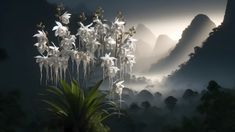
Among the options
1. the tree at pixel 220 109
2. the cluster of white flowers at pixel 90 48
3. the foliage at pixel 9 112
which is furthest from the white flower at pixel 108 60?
the tree at pixel 220 109

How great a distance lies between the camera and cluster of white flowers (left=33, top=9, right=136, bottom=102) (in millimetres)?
16750

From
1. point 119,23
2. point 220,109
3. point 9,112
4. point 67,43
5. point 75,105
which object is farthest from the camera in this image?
point 9,112

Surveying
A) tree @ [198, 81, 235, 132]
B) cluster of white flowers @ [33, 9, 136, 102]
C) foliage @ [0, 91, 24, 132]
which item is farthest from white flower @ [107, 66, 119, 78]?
tree @ [198, 81, 235, 132]

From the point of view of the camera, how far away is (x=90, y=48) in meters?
17.2

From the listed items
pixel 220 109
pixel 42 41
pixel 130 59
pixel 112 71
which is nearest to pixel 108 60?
pixel 112 71

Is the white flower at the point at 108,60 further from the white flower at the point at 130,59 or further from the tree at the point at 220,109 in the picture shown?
the tree at the point at 220,109

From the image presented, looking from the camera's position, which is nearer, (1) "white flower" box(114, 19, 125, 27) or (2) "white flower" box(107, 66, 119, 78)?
(2) "white flower" box(107, 66, 119, 78)

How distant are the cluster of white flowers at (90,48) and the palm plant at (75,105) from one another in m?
0.45

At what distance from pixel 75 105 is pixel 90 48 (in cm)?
191

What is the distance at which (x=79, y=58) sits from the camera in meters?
16.8

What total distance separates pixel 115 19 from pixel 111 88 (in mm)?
2360

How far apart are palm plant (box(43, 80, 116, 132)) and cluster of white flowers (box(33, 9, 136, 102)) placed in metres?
0.45

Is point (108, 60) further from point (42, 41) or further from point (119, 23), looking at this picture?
point (42, 41)

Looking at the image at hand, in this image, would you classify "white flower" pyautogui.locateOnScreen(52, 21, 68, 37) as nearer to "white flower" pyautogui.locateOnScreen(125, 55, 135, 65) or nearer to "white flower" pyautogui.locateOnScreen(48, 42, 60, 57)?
"white flower" pyautogui.locateOnScreen(48, 42, 60, 57)
